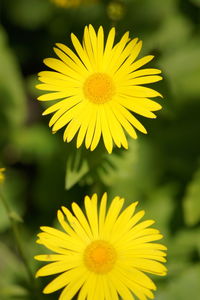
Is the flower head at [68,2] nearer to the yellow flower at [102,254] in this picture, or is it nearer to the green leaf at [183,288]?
the yellow flower at [102,254]

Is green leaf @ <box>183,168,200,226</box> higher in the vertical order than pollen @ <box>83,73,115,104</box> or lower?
lower

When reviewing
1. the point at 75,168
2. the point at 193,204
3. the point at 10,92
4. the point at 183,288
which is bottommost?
the point at 183,288

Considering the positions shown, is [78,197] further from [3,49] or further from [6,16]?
[6,16]

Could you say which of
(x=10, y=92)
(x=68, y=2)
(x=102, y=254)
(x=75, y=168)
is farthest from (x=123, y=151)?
(x=10, y=92)

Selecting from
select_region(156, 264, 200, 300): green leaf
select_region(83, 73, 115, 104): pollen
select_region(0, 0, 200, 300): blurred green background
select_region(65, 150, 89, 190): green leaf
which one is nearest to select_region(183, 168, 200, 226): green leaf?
select_region(0, 0, 200, 300): blurred green background

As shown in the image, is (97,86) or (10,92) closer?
(97,86)

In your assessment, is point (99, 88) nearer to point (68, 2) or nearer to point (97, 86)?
point (97, 86)

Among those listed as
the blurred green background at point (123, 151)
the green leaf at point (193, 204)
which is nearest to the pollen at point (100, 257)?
the blurred green background at point (123, 151)

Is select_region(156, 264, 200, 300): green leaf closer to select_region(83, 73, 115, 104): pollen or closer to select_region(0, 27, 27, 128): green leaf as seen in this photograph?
select_region(83, 73, 115, 104): pollen
